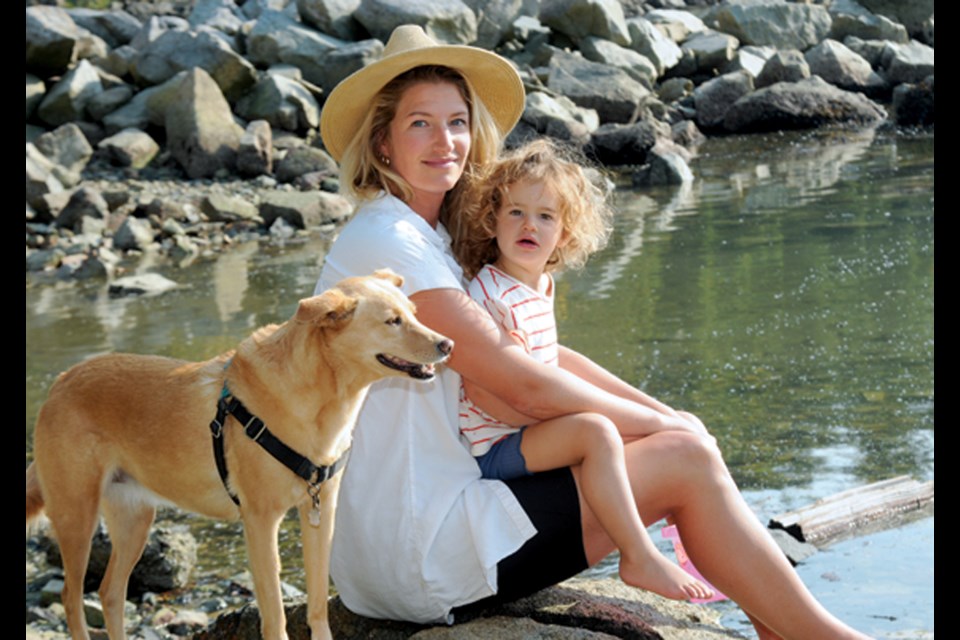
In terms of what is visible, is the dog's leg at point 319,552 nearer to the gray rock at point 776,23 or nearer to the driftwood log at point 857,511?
the driftwood log at point 857,511

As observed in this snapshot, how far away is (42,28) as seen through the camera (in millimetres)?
20562

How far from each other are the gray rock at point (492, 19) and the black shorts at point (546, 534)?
21.1m

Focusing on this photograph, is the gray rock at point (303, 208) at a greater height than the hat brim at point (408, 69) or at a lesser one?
lesser

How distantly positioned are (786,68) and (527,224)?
20.9m

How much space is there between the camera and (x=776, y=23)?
2786 cm

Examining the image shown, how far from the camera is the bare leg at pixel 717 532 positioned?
3518mm

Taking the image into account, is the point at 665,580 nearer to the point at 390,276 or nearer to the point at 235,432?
the point at 390,276

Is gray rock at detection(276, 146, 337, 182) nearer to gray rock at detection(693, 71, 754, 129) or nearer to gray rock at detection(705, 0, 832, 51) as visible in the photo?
gray rock at detection(693, 71, 754, 129)

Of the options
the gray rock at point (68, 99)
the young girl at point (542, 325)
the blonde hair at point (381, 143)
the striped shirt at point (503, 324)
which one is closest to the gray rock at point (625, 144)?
the gray rock at point (68, 99)

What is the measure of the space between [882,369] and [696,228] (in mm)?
6202

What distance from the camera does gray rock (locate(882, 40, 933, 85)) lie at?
24250 mm

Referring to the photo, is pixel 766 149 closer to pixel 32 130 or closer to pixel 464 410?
pixel 32 130

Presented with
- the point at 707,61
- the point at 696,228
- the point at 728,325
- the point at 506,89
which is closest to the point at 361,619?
the point at 506,89

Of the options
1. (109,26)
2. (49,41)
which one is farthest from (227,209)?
(109,26)
